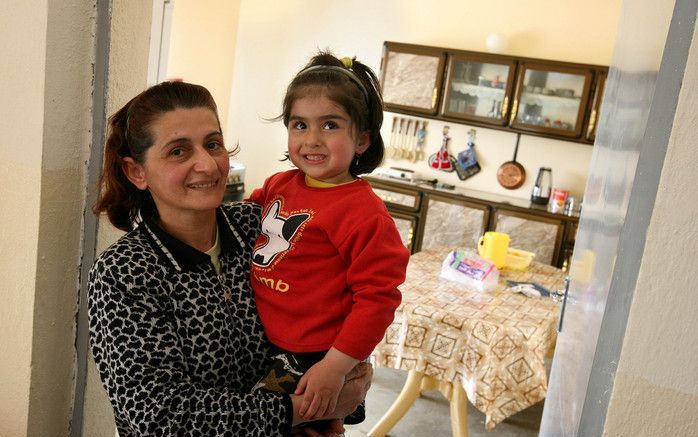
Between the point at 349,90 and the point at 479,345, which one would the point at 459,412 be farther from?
the point at 349,90

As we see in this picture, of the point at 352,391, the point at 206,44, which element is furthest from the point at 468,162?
the point at 352,391

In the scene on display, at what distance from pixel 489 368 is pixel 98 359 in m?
1.59

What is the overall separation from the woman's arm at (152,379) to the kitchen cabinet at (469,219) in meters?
3.84

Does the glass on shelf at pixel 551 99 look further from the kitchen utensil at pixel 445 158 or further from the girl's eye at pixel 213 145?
the girl's eye at pixel 213 145

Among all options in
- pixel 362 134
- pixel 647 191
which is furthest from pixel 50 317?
pixel 647 191

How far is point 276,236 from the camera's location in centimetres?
127

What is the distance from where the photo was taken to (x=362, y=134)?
4.31 ft

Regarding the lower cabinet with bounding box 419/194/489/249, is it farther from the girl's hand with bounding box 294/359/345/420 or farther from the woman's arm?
the woman's arm

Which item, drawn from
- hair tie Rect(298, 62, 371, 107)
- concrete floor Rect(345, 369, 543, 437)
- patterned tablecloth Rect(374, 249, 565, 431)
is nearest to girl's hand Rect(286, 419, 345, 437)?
hair tie Rect(298, 62, 371, 107)

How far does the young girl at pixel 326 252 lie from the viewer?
3.69 ft

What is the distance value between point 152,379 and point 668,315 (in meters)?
0.82

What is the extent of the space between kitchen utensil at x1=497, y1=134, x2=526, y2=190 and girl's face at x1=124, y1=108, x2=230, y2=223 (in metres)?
4.28

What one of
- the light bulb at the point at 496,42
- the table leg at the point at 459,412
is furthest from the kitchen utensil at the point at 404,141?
the table leg at the point at 459,412

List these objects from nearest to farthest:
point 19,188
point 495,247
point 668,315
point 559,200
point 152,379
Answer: point 668,315
point 152,379
point 19,188
point 495,247
point 559,200
